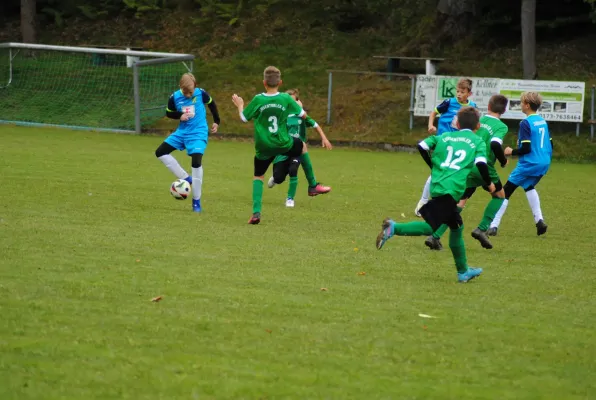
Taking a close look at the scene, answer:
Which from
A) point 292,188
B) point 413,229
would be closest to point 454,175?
point 413,229

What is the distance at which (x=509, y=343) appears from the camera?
6.41m

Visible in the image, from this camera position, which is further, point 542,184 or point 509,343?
point 542,184

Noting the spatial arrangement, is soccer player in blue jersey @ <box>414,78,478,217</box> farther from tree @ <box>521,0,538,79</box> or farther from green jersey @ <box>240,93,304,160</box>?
tree @ <box>521,0,538,79</box>

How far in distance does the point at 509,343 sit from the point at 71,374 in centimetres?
275

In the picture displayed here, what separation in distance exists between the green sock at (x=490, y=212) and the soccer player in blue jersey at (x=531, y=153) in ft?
2.03

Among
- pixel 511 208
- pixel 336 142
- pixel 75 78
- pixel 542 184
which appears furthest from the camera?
pixel 75 78

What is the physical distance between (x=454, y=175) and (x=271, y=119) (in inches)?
161

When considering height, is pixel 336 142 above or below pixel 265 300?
below

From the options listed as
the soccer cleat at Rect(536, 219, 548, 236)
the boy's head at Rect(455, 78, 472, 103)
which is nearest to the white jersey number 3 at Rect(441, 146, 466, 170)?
the soccer cleat at Rect(536, 219, 548, 236)

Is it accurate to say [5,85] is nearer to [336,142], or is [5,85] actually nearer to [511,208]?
[336,142]

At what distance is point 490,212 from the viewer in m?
11.6

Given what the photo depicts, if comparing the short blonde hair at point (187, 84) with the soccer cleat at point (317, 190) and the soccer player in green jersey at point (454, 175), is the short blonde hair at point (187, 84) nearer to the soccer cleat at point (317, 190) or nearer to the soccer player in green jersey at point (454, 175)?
the soccer cleat at point (317, 190)

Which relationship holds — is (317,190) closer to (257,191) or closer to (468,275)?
(257,191)

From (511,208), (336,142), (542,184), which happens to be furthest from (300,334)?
(336,142)
